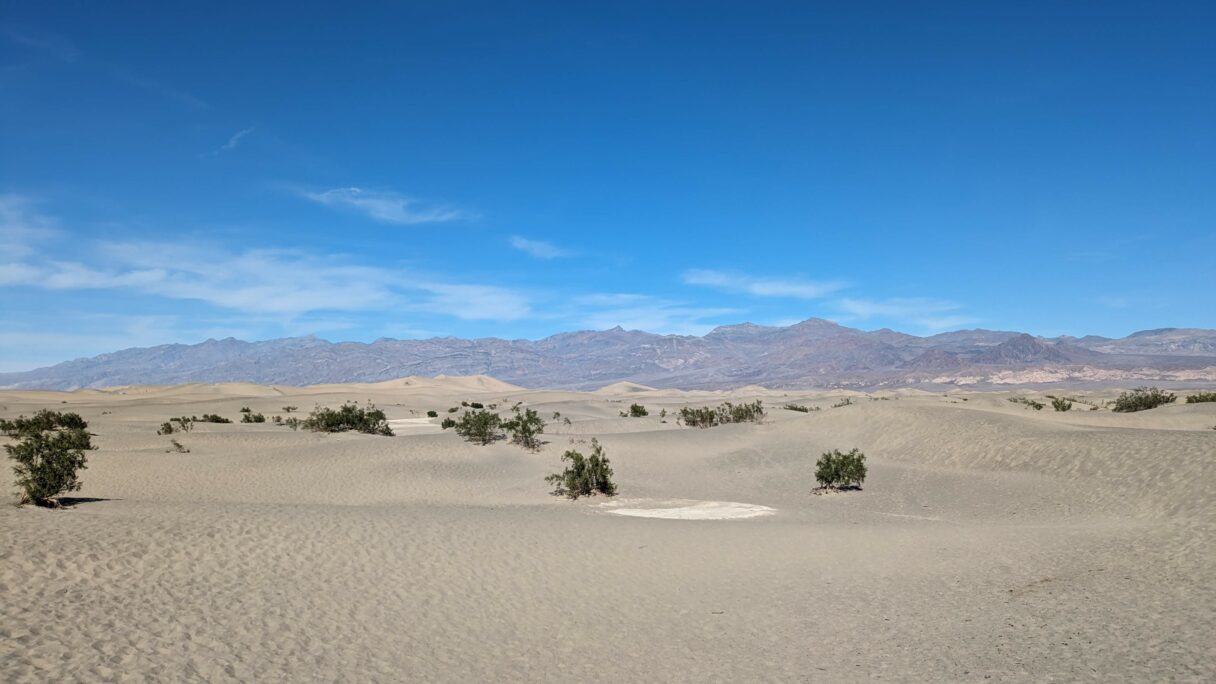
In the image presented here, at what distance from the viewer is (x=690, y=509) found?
18000mm

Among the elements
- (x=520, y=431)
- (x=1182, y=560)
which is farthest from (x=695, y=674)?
(x=520, y=431)

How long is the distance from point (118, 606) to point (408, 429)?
33.2 meters

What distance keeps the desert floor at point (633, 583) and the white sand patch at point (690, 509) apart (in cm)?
25

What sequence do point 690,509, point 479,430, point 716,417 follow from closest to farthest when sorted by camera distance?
point 690,509, point 479,430, point 716,417

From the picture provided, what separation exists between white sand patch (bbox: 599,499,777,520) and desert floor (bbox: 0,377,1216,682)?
0.81 ft

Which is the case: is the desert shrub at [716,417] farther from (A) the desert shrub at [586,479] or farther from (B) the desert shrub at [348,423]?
(A) the desert shrub at [586,479]

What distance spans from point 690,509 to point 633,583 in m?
7.81

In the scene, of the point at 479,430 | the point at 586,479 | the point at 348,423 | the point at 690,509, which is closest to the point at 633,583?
the point at 690,509

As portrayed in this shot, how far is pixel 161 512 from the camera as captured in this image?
37.6 feet

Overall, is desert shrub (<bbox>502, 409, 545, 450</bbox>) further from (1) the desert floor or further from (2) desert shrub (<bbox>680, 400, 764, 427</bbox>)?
(2) desert shrub (<bbox>680, 400, 764, 427</bbox>)

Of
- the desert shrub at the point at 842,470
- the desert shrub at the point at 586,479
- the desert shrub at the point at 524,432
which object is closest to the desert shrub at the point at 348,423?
the desert shrub at the point at 524,432

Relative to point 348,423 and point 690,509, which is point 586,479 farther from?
point 348,423

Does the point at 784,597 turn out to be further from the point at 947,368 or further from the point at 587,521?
the point at 947,368

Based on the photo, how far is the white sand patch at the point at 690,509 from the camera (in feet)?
55.3
